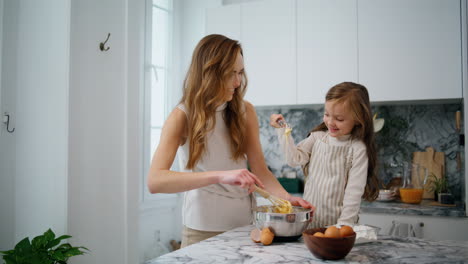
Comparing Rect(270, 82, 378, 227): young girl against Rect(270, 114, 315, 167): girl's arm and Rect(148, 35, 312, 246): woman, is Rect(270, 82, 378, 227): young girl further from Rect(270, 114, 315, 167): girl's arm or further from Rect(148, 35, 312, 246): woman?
Rect(148, 35, 312, 246): woman

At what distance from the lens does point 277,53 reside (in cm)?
321

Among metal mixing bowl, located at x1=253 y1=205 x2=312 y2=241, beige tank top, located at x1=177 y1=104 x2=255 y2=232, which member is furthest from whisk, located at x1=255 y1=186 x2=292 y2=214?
beige tank top, located at x1=177 y1=104 x2=255 y2=232

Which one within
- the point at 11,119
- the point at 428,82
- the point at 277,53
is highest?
the point at 277,53

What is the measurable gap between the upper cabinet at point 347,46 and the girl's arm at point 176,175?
1.75 meters

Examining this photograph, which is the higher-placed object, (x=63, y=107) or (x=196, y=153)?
(x=63, y=107)

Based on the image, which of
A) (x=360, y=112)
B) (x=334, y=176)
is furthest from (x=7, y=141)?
(x=360, y=112)

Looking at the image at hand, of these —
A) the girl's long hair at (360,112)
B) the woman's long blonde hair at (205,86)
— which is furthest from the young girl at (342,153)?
the woman's long blonde hair at (205,86)

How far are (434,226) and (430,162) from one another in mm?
644

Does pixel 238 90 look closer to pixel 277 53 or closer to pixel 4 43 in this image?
pixel 4 43

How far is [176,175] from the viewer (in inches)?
55.1

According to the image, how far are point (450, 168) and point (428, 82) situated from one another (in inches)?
29.6

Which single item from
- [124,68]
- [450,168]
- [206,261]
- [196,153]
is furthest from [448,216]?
[124,68]

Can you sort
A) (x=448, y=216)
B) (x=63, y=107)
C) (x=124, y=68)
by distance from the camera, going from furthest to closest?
(x=448, y=216)
(x=124, y=68)
(x=63, y=107)

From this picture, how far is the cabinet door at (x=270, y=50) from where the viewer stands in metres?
3.18
